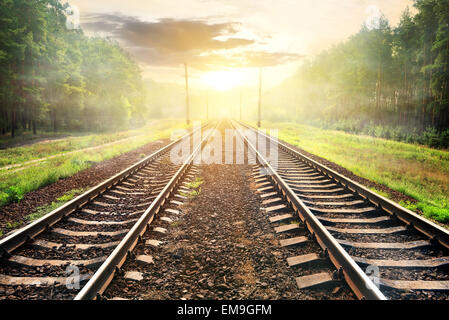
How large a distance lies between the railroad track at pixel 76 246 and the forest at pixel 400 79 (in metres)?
22.4

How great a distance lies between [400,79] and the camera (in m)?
34.3

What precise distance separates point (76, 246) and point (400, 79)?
137 feet

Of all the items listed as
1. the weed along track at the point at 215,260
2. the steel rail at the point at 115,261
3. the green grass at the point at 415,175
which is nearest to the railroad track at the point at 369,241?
the weed along track at the point at 215,260

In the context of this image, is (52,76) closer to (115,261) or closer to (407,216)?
(115,261)

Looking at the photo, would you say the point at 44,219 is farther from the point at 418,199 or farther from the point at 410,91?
the point at 410,91

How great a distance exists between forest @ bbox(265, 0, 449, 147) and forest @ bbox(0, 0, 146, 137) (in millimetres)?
34064

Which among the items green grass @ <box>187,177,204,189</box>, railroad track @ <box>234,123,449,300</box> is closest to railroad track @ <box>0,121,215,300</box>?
green grass @ <box>187,177,204,189</box>

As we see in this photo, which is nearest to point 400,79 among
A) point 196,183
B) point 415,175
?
point 415,175

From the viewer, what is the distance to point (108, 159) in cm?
1177

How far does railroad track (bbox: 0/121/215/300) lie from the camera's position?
288 centimetres

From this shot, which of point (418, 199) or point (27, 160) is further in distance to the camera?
point (27, 160)
